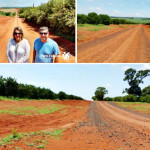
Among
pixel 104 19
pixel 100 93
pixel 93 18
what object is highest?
pixel 104 19

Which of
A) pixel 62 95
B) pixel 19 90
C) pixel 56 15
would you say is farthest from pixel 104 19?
pixel 56 15

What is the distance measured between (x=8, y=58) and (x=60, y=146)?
4.04m

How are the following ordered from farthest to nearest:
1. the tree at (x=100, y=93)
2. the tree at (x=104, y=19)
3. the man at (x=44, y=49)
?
the tree at (x=100, y=93) < the tree at (x=104, y=19) < the man at (x=44, y=49)

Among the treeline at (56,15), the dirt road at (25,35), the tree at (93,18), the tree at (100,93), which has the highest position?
the tree at (93,18)

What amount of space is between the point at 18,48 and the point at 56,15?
3.11 meters

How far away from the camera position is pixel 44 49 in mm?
7359

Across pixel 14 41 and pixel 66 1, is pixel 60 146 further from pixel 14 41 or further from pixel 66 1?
pixel 66 1

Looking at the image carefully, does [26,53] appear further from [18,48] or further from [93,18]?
[93,18]

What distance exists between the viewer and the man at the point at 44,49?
735 cm

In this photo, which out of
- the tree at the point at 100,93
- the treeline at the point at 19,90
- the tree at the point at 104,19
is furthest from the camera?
the tree at the point at 100,93

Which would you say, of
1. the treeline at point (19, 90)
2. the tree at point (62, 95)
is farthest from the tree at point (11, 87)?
the tree at point (62, 95)

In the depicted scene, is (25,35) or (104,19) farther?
(104,19)

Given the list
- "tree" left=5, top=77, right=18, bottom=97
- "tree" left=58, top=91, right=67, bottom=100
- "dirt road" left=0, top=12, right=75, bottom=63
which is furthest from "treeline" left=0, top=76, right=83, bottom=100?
"dirt road" left=0, top=12, right=75, bottom=63

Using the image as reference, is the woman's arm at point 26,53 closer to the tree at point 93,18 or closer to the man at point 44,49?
the man at point 44,49
